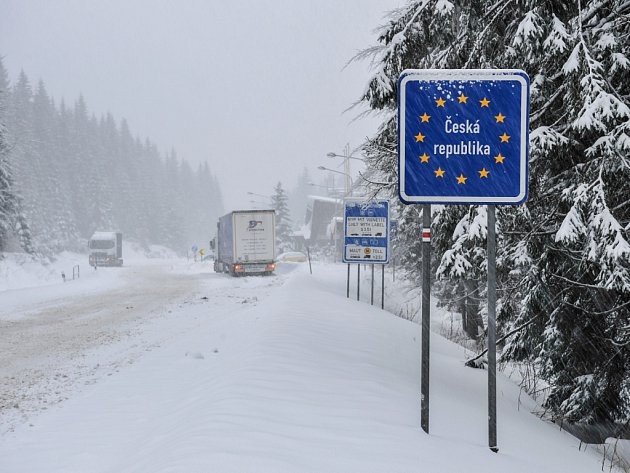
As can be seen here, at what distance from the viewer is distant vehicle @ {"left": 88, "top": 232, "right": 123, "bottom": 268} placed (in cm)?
5200

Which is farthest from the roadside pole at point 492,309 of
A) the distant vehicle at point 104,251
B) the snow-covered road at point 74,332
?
the distant vehicle at point 104,251

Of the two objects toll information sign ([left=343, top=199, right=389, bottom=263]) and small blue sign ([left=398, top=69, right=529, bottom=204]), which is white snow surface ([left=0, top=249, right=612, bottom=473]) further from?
toll information sign ([left=343, top=199, right=389, bottom=263])

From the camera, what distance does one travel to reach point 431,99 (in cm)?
432

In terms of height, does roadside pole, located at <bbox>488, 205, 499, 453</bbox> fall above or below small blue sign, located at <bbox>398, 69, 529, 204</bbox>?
below

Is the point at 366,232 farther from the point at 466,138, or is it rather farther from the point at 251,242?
the point at 251,242

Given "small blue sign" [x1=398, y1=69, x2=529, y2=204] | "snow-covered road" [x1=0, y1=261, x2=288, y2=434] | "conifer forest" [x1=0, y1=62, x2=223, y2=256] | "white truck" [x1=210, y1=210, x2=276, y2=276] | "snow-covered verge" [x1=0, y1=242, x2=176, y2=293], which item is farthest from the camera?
"conifer forest" [x1=0, y1=62, x2=223, y2=256]

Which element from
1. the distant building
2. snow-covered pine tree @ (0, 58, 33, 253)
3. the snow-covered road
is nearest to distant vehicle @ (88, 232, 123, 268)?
snow-covered pine tree @ (0, 58, 33, 253)

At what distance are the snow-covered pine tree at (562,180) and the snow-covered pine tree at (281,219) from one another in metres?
55.7

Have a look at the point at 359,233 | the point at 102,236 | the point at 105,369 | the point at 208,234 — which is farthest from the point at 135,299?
the point at 208,234

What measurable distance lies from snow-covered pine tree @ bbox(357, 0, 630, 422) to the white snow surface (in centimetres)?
111

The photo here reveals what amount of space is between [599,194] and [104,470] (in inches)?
212

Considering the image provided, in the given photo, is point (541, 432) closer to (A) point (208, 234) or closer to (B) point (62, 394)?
(B) point (62, 394)

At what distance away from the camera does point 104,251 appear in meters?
52.1

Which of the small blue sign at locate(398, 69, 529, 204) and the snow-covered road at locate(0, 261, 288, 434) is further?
the snow-covered road at locate(0, 261, 288, 434)
